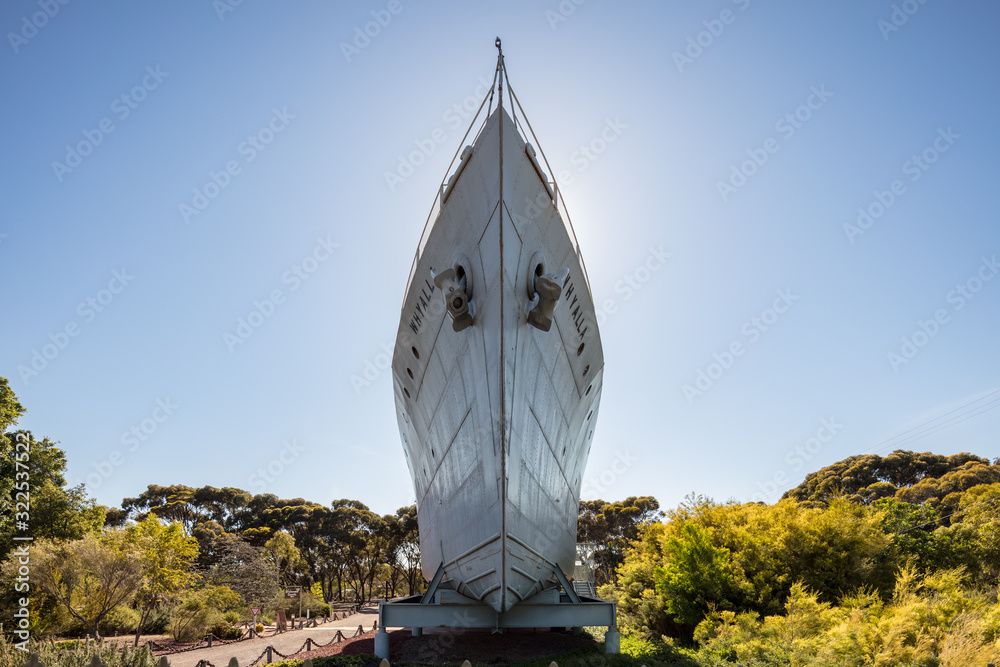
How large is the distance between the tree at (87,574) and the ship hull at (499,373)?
978 centimetres

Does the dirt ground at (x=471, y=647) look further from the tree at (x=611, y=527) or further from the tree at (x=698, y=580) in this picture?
the tree at (x=611, y=527)

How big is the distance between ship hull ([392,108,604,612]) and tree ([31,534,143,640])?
978 cm

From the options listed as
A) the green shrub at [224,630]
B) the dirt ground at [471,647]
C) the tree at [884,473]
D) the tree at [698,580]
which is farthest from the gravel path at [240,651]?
the tree at [884,473]

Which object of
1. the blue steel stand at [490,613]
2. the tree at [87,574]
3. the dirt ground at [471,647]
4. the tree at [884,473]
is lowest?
the dirt ground at [471,647]

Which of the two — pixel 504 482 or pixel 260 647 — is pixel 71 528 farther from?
pixel 504 482

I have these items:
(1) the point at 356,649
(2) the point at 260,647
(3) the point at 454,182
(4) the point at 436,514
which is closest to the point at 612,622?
(4) the point at 436,514

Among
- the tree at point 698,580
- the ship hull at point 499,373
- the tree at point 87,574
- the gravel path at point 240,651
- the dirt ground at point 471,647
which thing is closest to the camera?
the ship hull at point 499,373

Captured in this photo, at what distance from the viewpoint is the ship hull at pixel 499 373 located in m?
6.52

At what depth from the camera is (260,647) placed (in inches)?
530

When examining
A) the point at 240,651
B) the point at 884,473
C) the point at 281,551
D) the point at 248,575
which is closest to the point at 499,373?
the point at 240,651

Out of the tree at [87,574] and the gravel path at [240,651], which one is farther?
the tree at [87,574]

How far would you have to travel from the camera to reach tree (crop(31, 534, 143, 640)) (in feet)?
40.0

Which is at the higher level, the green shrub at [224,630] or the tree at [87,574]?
the tree at [87,574]

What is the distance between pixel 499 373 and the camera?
6371 millimetres
